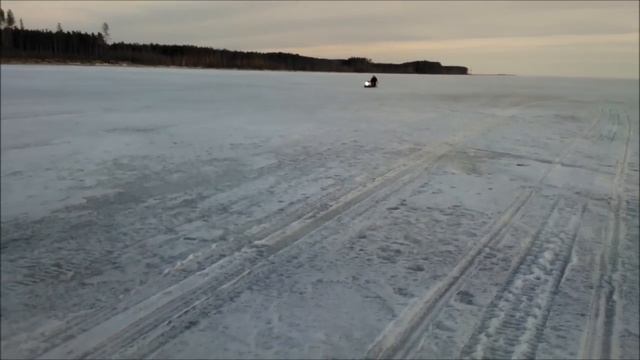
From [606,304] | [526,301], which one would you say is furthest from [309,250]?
[606,304]

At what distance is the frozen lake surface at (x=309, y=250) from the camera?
2.84m

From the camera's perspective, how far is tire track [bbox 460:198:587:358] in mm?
2781

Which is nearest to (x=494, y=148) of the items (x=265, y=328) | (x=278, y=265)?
(x=278, y=265)

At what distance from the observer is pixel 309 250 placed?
4051 mm

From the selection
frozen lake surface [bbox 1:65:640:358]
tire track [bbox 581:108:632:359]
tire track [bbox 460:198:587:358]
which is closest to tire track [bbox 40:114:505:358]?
frozen lake surface [bbox 1:65:640:358]

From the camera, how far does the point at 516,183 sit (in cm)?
641

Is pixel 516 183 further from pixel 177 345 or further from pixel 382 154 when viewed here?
pixel 177 345

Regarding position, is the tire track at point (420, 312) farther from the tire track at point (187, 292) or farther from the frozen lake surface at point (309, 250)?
the tire track at point (187, 292)

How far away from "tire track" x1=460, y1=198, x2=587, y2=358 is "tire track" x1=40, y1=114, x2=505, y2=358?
159 cm

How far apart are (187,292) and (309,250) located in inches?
43.3

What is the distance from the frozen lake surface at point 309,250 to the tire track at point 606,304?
0.01 meters

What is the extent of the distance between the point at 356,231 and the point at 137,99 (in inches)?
520

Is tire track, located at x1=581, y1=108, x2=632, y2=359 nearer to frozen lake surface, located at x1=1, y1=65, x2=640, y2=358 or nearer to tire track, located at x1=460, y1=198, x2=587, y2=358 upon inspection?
frozen lake surface, located at x1=1, y1=65, x2=640, y2=358

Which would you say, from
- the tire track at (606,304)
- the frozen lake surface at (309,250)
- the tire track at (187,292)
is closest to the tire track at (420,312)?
the frozen lake surface at (309,250)
